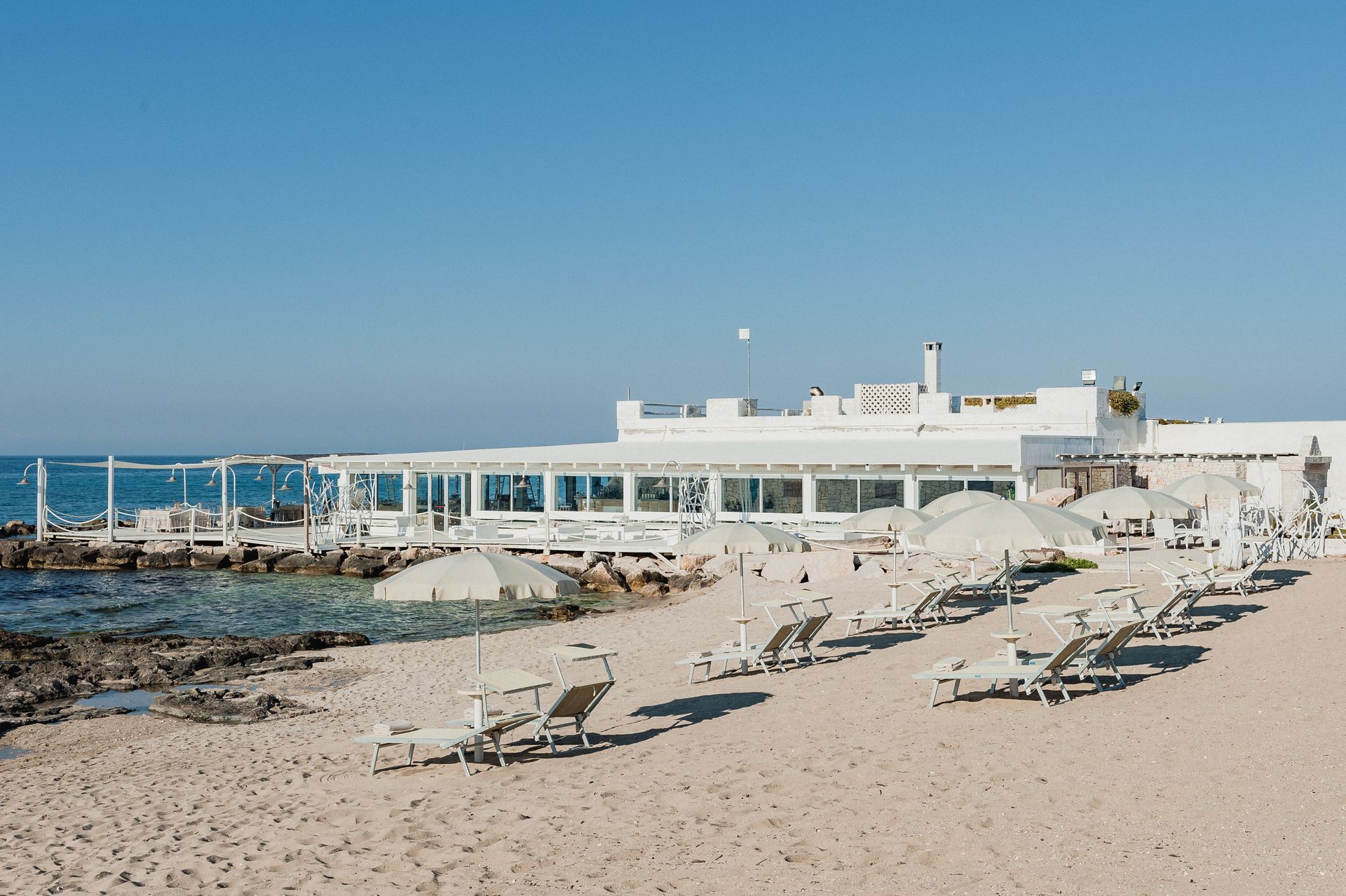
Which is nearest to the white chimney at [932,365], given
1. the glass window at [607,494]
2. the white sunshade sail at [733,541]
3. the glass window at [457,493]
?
the glass window at [607,494]

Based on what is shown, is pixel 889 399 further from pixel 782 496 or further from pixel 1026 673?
pixel 1026 673

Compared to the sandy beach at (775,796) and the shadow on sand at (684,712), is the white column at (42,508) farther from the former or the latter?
the shadow on sand at (684,712)

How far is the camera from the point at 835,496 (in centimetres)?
2944

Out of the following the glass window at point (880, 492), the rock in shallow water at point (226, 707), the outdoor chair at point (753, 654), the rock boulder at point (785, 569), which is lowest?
the rock in shallow water at point (226, 707)

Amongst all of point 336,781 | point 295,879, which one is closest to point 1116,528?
point 336,781

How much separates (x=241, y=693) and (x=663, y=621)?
7.55m

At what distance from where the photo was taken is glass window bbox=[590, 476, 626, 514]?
32.7 metres

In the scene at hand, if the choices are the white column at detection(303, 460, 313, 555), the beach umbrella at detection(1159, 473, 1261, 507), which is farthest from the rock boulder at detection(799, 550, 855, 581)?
the white column at detection(303, 460, 313, 555)

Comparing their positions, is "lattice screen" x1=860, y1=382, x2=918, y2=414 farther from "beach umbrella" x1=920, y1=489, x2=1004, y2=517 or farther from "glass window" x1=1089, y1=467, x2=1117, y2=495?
"beach umbrella" x1=920, y1=489, x2=1004, y2=517

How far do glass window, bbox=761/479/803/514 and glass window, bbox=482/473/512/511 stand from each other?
8513mm

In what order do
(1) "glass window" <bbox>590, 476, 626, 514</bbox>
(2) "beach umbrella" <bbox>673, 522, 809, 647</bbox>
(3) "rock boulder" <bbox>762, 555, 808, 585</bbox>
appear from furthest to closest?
(1) "glass window" <bbox>590, 476, 626, 514</bbox>, (3) "rock boulder" <bbox>762, 555, 808, 585</bbox>, (2) "beach umbrella" <bbox>673, 522, 809, 647</bbox>

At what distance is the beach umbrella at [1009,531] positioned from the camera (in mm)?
10977

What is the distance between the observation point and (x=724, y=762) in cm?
920

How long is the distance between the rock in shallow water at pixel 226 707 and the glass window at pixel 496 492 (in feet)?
64.8
